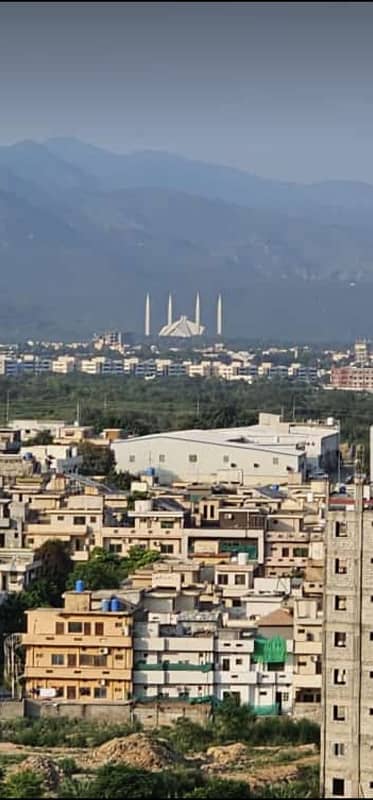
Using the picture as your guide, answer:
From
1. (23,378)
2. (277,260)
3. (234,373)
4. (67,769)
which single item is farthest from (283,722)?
(277,260)

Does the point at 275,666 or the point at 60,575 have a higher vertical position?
the point at 60,575

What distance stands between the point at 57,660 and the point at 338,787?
3769 mm

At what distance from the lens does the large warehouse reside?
98.4ft

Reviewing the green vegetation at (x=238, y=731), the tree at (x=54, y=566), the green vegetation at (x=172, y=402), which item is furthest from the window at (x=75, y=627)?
the green vegetation at (x=172, y=402)

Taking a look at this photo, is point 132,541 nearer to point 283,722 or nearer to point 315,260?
point 283,722

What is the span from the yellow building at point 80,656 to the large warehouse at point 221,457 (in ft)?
44.6

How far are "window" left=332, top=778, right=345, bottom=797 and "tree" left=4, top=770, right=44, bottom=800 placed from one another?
131 cm

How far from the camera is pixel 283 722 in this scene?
1420 cm

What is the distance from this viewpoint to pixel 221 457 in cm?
3109

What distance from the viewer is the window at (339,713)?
38.0 ft

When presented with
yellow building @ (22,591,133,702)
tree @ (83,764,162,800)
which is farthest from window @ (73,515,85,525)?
tree @ (83,764,162,800)

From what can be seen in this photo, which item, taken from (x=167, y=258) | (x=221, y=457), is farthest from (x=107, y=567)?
(x=167, y=258)

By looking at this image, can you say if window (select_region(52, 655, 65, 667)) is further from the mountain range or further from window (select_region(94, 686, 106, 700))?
the mountain range

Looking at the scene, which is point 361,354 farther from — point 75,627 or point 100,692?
point 100,692
